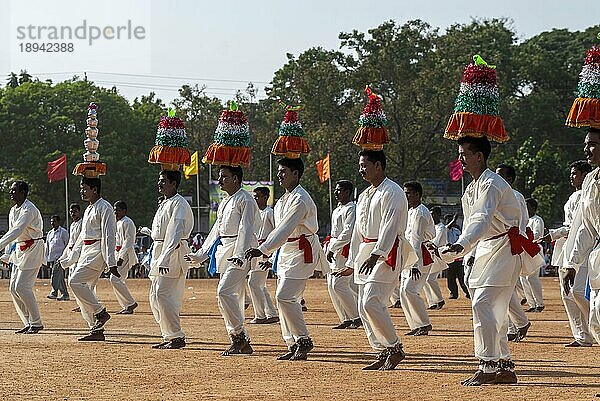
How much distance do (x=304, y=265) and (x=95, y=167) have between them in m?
4.37

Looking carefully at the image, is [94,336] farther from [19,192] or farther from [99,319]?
[19,192]

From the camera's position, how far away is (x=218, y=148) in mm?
12805

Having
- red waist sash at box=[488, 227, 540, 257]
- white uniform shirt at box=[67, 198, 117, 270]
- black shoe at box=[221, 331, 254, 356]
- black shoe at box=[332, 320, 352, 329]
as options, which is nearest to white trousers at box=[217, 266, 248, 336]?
black shoe at box=[221, 331, 254, 356]

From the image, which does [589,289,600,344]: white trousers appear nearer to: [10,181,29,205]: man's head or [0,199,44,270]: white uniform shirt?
[0,199,44,270]: white uniform shirt

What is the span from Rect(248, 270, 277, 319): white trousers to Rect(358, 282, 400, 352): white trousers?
687 cm

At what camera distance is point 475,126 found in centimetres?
988

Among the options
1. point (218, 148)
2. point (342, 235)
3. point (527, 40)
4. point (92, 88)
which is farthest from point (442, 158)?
point (218, 148)

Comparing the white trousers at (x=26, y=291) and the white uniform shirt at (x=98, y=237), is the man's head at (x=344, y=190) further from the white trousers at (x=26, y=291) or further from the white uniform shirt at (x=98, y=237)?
the white trousers at (x=26, y=291)

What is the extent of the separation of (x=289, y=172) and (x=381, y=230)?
1.98m

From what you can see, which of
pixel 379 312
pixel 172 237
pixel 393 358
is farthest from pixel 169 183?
pixel 393 358

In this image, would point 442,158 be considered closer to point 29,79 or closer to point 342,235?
point 29,79

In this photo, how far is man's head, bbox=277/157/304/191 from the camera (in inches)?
484

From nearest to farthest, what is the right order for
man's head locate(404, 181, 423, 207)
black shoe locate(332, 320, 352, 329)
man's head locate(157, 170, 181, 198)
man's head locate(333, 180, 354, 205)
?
man's head locate(157, 170, 181, 198) → black shoe locate(332, 320, 352, 329) → man's head locate(404, 181, 423, 207) → man's head locate(333, 180, 354, 205)

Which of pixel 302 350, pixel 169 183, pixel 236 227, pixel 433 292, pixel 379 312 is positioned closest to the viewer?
pixel 379 312
